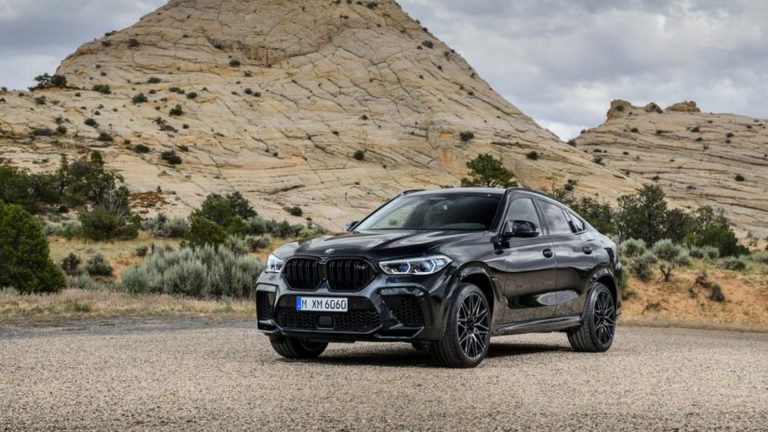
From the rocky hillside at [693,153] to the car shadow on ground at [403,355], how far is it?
65.8 metres

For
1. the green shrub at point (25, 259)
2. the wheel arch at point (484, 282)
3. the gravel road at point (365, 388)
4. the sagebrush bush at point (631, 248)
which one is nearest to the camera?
the gravel road at point (365, 388)

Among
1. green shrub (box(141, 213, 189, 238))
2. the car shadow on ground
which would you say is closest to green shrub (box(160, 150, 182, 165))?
green shrub (box(141, 213, 189, 238))

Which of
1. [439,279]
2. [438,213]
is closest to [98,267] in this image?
[438,213]

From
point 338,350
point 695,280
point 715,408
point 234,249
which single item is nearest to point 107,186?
point 234,249

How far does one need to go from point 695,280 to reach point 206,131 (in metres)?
52.9

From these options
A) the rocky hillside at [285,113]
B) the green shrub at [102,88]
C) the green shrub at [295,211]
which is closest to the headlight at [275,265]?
the rocky hillside at [285,113]

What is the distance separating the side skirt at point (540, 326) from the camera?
33.9 feet

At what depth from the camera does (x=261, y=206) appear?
205 ft

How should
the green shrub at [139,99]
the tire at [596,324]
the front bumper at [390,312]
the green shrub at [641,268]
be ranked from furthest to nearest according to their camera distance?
1. the green shrub at [139,99]
2. the green shrub at [641,268]
3. the tire at [596,324]
4. the front bumper at [390,312]

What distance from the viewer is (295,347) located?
34.3 feet

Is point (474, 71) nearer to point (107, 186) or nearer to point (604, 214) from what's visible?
point (604, 214)

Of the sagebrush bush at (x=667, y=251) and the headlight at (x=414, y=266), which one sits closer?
the headlight at (x=414, y=266)

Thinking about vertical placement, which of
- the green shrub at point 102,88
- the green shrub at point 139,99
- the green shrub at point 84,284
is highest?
the green shrub at point 102,88

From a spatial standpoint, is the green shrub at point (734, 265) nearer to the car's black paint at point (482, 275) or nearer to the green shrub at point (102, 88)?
the car's black paint at point (482, 275)
